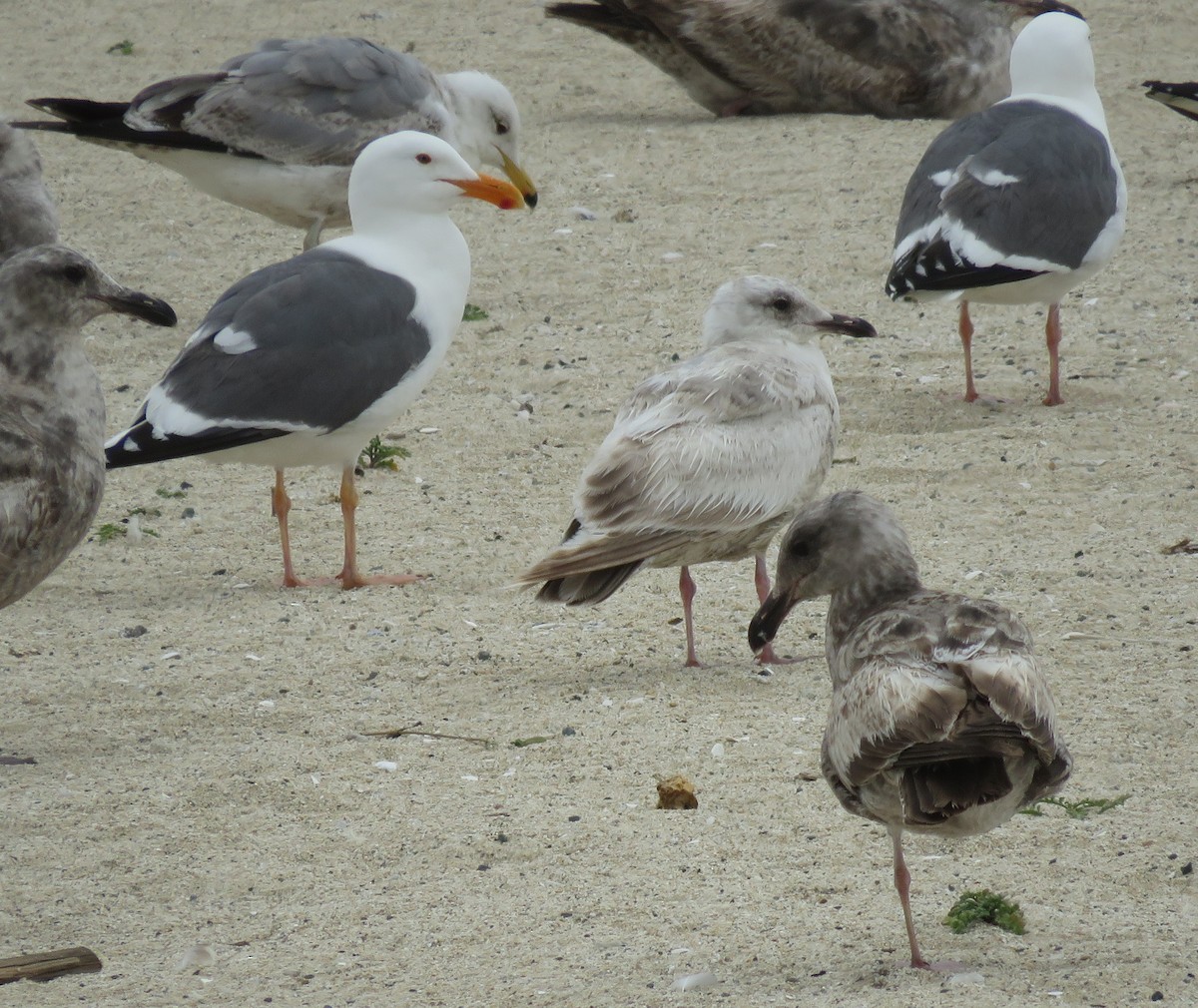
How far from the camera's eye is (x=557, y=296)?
8.88 metres

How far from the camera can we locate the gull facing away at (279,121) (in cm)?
878

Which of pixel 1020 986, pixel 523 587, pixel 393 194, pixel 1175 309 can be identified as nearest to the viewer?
pixel 1020 986

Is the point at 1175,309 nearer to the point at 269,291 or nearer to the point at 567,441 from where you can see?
the point at 567,441

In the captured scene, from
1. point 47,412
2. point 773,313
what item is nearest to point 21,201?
point 47,412

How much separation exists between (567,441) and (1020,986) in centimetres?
413

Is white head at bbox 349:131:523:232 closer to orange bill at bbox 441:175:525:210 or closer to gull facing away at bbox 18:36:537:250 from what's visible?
orange bill at bbox 441:175:525:210

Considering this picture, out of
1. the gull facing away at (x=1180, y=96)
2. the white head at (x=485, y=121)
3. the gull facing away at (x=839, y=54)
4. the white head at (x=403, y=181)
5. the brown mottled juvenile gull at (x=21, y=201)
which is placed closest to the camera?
the white head at (x=403, y=181)

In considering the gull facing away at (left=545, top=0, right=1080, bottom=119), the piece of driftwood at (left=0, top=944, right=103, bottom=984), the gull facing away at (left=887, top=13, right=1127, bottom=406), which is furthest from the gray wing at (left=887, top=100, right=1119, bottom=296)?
the piece of driftwood at (left=0, top=944, right=103, bottom=984)

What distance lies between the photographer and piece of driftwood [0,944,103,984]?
365cm

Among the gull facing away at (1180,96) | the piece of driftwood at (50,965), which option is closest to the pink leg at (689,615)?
the piece of driftwood at (50,965)

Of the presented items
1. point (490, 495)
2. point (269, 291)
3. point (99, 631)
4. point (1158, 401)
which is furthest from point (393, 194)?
point (1158, 401)

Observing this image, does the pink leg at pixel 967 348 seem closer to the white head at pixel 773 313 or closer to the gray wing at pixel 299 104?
the white head at pixel 773 313

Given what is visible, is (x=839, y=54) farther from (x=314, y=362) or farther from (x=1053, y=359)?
(x=314, y=362)

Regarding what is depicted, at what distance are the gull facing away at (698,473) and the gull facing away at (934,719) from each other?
1240mm
